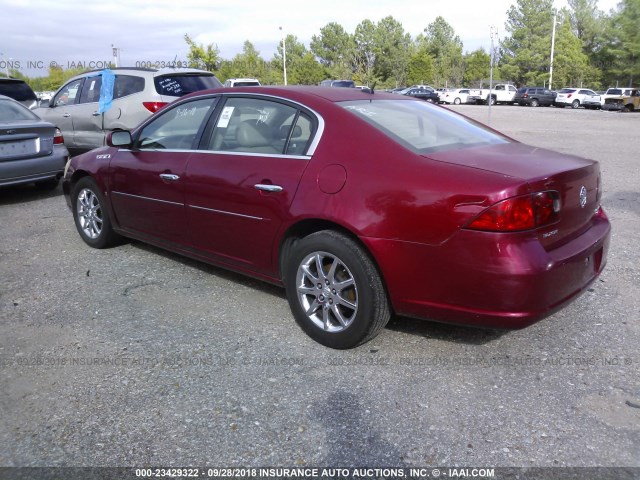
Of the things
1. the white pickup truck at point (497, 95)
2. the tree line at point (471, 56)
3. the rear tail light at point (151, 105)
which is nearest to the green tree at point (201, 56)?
the tree line at point (471, 56)

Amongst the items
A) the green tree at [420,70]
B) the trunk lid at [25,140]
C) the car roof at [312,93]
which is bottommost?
the trunk lid at [25,140]

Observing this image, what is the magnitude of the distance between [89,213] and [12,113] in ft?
12.4

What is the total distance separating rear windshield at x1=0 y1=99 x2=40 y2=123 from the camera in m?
8.17

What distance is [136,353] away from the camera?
11.6 feet

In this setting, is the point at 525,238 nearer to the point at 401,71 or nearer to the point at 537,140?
the point at 537,140

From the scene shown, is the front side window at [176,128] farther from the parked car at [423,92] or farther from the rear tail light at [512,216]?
the parked car at [423,92]

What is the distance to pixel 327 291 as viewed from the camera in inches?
139

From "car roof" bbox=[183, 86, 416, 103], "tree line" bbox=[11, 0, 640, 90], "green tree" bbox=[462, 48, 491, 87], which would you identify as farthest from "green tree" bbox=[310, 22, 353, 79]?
"car roof" bbox=[183, 86, 416, 103]

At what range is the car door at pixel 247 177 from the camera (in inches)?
147

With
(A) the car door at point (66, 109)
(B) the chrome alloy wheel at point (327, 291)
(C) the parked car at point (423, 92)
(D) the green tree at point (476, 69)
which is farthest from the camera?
(D) the green tree at point (476, 69)

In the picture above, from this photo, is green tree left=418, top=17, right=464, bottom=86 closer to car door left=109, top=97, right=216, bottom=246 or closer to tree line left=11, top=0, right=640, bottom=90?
tree line left=11, top=0, right=640, bottom=90

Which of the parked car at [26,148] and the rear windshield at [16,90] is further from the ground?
the rear windshield at [16,90]

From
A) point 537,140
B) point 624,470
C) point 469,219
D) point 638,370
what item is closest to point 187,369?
point 469,219

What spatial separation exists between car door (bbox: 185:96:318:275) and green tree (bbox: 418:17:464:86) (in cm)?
7975
